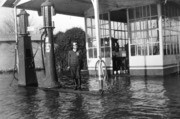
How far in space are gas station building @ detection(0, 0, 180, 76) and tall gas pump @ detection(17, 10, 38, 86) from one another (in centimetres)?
177

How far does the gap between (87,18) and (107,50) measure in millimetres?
2518

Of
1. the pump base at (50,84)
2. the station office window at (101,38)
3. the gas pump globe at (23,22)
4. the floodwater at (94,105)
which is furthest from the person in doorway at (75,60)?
the station office window at (101,38)

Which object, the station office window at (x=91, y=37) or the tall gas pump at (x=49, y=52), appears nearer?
the tall gas pump at (x=49, y=52)

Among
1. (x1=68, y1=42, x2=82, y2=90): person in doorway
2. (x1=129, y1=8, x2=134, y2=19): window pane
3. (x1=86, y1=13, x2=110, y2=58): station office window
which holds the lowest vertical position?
(x1=68, y1=42, x2=82, y2=90): person in doorway

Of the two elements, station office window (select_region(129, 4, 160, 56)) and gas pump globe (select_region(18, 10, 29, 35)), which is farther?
station office window (select_region(129, 4, 160, 56))

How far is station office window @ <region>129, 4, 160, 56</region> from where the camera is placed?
14.1 meters

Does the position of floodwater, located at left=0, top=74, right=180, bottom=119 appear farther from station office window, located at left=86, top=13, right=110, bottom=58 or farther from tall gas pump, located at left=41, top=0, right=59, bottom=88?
station office window, located at left=86, top=13, right=110, bottom=58

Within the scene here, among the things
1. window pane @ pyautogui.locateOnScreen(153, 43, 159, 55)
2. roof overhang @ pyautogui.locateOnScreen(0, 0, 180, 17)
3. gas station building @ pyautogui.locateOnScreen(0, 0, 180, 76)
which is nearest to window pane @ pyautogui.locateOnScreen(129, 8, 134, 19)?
gas station building @ pyautogui.locateOnScreen(0, 0, 180, 76)

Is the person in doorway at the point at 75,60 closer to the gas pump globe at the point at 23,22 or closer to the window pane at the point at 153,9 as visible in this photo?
the gas pump globe at the point at 23,22

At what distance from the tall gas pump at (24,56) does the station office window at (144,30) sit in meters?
5.55

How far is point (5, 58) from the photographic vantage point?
26328 millimetres

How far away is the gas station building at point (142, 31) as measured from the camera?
46.0 ft

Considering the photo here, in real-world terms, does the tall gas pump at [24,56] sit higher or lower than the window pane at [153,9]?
lower

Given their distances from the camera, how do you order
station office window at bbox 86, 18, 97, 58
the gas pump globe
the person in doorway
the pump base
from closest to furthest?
1. the person in doorway
2. the pump base
3. the gas pump globe
4. station office window at bbox 86, 18, 97, 58
